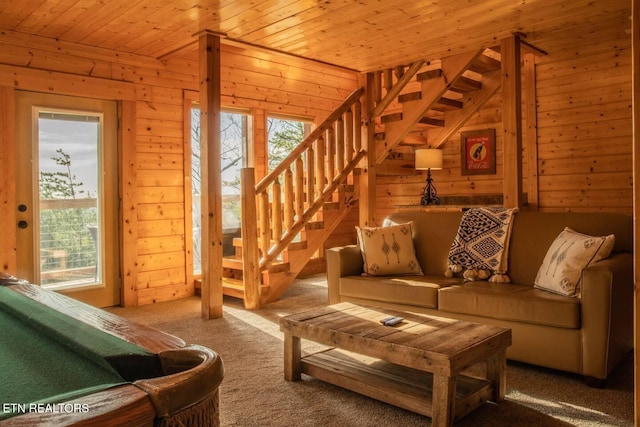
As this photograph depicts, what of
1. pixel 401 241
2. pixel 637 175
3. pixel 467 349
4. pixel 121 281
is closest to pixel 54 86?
pixel 121 281

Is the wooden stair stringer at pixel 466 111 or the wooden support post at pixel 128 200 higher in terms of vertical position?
the wooden stair stringer at pixel 466 111

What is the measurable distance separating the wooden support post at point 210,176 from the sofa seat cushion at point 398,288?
3.82 ft

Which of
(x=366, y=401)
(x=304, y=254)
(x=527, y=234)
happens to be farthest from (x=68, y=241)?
(x=527, y=234)

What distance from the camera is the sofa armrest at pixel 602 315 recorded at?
2615 mm

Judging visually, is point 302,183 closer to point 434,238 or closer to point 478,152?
point 434,238

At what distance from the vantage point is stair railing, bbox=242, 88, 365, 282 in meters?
4.73

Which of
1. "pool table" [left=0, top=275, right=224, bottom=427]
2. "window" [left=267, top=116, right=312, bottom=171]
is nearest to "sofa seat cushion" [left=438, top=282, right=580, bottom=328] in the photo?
"pool table" [left=0, top=275, right=224, bottom=427]

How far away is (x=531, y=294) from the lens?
2.96 m

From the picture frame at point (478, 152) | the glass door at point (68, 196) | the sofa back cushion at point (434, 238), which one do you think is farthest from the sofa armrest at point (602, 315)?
the glass door at point (68, 196)

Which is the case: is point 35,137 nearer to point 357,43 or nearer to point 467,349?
point 357,43

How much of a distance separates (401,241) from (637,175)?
83.9 inches

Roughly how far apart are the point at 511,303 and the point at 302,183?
103 inches

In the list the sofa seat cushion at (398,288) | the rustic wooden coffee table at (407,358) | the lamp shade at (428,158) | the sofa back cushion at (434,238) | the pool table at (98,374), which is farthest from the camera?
the lamp shade at (428,158)

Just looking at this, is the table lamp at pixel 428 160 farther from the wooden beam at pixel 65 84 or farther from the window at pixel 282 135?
the wooden beam at pixel 65 84
